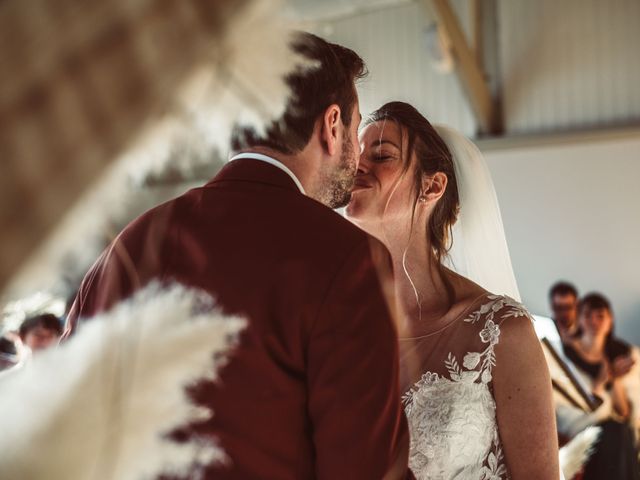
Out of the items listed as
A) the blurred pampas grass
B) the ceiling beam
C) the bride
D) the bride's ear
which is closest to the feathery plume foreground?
the bride

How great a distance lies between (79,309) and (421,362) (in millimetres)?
1010

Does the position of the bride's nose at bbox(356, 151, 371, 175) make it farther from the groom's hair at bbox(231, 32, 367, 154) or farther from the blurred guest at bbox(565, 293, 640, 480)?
the blurred guest at bbox(565, 293, 640, 480)

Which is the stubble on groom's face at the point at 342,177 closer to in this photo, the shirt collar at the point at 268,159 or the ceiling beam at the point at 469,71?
the shirt collar at the point at 268,159

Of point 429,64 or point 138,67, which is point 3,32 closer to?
point 138,67

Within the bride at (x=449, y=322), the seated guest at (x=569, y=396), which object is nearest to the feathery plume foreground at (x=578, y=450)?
the seated guest at (x=569, y=396)

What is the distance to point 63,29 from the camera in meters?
0.16

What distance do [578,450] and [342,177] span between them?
2.84 m

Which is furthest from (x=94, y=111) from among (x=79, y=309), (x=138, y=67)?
(x=79, y=309)

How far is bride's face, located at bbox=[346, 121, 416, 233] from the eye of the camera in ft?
Result: 5.74

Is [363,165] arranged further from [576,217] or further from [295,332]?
[576,217]

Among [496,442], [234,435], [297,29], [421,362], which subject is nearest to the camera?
[297,29]

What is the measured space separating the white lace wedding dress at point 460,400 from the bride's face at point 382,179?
316 millimetres

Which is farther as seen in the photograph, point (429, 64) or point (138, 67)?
point (429, 64)

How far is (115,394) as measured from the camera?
21 centimetres
